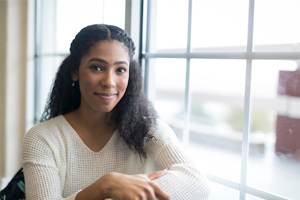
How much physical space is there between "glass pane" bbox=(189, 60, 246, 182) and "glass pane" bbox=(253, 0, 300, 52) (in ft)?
0.42

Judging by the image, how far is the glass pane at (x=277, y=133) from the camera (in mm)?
1119

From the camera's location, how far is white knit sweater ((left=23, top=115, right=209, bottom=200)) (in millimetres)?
1150

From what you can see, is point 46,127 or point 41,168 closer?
point 41,168

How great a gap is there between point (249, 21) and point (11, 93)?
2151 millimetres

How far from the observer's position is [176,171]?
116 cm

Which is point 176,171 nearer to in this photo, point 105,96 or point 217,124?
point 105,96

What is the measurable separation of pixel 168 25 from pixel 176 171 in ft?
2.67

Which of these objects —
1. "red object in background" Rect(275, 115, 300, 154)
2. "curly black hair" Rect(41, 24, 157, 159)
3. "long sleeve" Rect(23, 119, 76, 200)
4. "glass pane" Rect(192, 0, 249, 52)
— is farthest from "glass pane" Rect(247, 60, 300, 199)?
"long sleeve" Rect(23, 119, 76, 200)

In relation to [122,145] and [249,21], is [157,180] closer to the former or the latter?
[122,145]

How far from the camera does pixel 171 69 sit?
1629 mm

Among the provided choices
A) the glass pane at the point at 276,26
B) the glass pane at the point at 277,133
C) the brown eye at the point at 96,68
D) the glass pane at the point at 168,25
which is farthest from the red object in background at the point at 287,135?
the brown eye at the point at 96,68

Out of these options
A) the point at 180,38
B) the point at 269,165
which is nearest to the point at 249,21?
the point at 180,38

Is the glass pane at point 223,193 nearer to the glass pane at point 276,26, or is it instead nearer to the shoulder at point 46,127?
the glass pane at point 276,26

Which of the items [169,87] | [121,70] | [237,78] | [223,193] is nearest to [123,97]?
[121,70]
